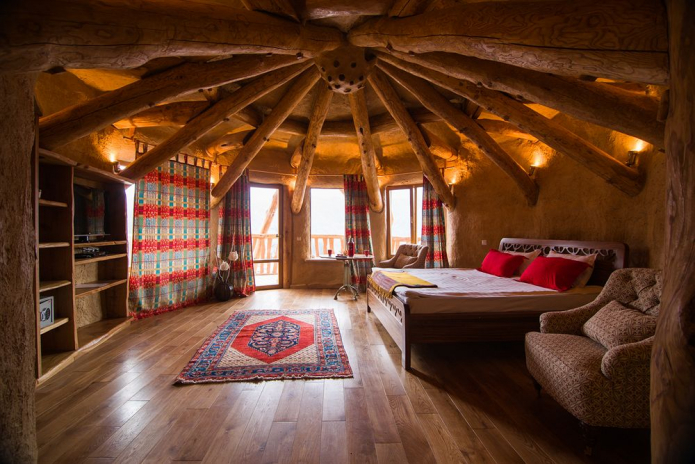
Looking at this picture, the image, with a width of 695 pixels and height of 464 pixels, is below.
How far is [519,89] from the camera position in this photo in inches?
99.7

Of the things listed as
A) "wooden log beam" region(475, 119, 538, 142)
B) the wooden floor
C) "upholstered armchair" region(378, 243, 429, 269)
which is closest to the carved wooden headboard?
the wooden floor

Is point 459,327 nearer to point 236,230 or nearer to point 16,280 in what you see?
point 16,280

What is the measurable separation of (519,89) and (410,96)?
2116mm

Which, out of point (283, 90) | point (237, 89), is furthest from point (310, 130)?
point (237, 89)

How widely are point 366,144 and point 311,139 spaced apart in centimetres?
95

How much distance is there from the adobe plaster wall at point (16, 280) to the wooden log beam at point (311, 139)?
10.2 ft

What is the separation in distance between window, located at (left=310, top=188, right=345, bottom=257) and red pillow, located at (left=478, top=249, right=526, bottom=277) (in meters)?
3.52

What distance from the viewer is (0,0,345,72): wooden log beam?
1.41 metres

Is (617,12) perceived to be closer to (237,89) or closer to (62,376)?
(237,89)

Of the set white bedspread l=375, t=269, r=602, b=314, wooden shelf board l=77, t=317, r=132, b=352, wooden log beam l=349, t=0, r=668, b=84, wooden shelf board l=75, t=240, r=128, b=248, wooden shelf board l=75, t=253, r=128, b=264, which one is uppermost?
wooden log beam l=349, t=0, r=668, b=84

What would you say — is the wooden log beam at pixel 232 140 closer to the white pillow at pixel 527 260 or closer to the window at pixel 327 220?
the window at pixel 327 220

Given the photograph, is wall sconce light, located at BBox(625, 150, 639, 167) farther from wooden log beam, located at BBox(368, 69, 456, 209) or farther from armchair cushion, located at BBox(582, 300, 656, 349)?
wooden log beam, located at BBox(368, 69, 456, 209)

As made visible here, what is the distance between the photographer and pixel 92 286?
11.3ft

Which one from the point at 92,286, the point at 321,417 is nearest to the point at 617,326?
the point at 321,417
